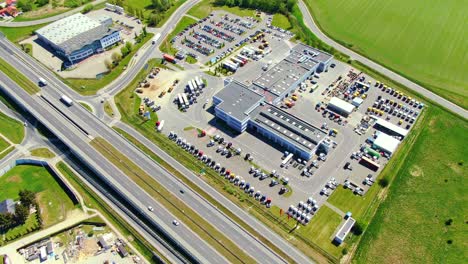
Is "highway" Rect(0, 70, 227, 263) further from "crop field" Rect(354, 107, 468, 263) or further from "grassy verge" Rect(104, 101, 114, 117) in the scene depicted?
"crop field" Rect(354, 107, 468, 263)

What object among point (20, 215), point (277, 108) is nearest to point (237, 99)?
point (277, 108)

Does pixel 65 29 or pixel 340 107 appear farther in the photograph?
pixel 65 29

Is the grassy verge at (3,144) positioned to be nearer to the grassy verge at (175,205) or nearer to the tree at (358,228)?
the grassy verge at (175,205)

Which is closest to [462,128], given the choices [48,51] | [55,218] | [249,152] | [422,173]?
[422,173]

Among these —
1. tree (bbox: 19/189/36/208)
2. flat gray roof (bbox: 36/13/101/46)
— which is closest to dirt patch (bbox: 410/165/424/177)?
tree (bbox: 19/189/36/208)

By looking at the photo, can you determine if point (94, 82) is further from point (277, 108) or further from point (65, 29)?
point (277, 108)

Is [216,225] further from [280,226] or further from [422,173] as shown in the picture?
[422,173]

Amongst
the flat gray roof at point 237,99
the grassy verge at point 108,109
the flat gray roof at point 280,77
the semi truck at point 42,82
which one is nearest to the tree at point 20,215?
the grassy verge at point 108,109
